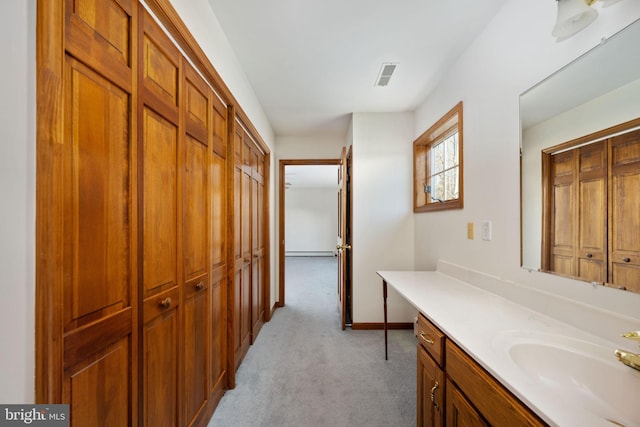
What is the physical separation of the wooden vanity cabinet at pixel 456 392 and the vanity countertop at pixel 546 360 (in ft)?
0.14

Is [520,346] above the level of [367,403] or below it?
above

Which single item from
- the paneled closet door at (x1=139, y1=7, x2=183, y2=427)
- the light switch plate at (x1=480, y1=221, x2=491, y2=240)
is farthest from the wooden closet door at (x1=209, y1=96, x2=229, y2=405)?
the light switch plate at (x1=480, y1=221, x2=491, y2=240)

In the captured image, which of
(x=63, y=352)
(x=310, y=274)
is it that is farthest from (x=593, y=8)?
(x=310, y=274)

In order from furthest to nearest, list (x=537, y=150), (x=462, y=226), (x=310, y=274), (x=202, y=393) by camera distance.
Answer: (x=310, y=274) → (x=462, y=226) → (x=202, y=393) → (x=537, y=150)

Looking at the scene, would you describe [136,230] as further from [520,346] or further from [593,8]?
[593,8]

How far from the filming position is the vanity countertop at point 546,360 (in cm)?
67

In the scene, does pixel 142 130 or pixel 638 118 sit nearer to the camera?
pixel 638 118

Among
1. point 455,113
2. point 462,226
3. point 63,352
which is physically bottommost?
point 63,352

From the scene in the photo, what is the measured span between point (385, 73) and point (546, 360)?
7.19ft

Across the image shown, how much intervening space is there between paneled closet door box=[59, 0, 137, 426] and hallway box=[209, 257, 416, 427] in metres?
1.04

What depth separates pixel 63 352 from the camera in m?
0.68

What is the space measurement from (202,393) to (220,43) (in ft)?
7.23

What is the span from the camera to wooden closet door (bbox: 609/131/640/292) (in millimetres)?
879

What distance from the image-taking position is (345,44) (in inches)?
74.0
